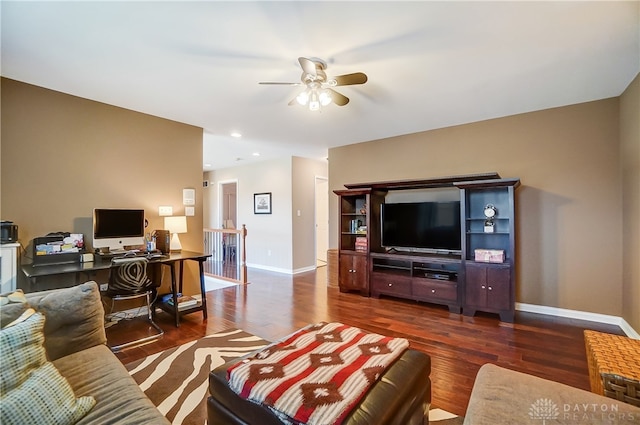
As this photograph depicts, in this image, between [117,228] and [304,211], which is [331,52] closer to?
[117,228]

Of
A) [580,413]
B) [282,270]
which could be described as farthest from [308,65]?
[282,270]

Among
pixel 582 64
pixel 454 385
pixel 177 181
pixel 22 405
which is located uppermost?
pixel 582 64

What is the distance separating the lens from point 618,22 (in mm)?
2002

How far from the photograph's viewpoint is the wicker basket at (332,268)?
16.5 feet

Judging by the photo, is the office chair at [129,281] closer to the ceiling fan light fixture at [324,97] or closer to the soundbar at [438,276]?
the ceiling fan light fixture at [324,97]

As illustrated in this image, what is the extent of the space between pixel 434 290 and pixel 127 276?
3710 mm

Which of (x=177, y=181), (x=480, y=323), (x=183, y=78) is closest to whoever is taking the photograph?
(x=183, y=78)

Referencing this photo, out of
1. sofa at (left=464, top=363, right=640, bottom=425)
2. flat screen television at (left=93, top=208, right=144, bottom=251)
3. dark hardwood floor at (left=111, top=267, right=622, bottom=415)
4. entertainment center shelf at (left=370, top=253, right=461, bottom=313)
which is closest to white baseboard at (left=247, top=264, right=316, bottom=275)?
dark hardwood floor at (left=111, top=267, right=622, bottom=415)

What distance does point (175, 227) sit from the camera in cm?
381

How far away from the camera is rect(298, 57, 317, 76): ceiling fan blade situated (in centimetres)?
210

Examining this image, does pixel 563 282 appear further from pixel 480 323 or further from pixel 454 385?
pixel 454 385

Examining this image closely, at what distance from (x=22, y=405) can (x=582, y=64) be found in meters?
4.30

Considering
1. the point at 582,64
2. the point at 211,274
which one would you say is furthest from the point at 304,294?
the point at 582,64

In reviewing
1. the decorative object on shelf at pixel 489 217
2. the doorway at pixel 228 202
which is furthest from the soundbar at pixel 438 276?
the doorway at pixel 228 202
